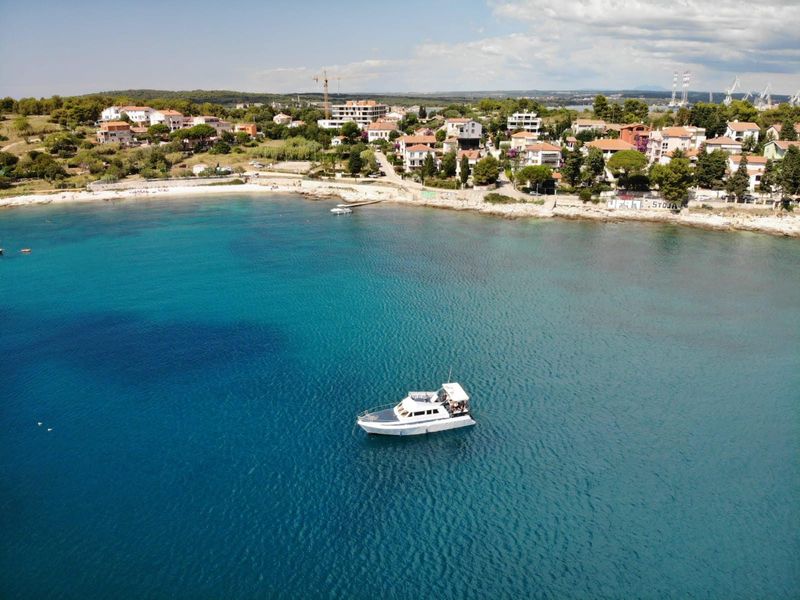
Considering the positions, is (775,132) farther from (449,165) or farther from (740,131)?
(449,165)

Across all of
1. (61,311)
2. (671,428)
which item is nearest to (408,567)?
(671,428)

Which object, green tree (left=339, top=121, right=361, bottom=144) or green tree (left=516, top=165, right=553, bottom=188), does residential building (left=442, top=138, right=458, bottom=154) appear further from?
green tree (left=339, top=121, right=361, bottom=144)

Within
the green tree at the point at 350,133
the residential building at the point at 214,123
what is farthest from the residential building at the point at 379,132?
the residential building at the point at 214,123

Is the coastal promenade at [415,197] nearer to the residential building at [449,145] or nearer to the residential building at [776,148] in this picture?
the residential building at [449,145]

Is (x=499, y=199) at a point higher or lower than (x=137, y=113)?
lower

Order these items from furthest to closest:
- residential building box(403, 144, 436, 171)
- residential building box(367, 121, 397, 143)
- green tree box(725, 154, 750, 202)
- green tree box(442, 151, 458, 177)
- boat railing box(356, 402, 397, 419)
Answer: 1. residential building box(367, 121, 397, 143)
2. residential building box(403, 144, 436, 171)
3. green tree box(442, 151, 458, 177)
4. green tree box(725, 154, 750, 202)
5. boat railing box(356, 402, 397, 419)

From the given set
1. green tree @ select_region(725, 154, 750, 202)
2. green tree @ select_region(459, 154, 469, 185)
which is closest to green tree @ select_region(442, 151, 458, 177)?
green tree @ select_region(459, 154, 469, 185)

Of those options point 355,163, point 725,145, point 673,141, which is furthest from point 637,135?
point 355,163
